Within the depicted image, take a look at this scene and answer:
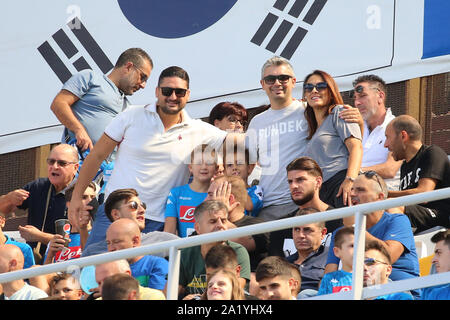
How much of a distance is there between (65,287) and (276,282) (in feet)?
3.69

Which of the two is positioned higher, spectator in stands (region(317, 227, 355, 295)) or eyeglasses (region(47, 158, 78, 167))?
eyeglasses (region(47, 158, 78, 167))

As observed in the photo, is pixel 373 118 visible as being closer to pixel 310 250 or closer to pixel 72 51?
pixel 310 250

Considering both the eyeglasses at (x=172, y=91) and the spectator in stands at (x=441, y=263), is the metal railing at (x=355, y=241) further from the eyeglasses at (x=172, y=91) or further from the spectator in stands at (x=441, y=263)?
the eyeglasses at (x=172, y=91)

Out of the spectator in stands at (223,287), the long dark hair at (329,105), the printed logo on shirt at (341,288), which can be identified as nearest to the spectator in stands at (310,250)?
the printed logo on shirt at (341,288)

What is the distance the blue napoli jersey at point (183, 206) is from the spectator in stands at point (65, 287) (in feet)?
5.23

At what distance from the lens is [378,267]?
19.3 ft

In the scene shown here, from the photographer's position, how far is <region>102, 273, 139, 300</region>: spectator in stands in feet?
19.1

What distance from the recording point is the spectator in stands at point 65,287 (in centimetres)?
611

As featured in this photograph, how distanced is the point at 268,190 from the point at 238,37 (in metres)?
2.76

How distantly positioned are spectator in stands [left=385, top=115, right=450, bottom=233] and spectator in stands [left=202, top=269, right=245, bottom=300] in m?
1.57

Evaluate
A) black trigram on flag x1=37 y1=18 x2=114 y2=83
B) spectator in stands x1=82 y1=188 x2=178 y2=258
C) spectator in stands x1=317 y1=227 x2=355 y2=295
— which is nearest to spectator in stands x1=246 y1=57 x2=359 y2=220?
spectator in stands x1=82 y1=188 x2=178 y2=258

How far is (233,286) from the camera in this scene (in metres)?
5.79

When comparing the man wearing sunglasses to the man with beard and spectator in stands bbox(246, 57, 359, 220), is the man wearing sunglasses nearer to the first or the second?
spectator in stands bbox(246, 57, 359, 220)

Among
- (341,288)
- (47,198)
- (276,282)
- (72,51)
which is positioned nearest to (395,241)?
(341,288)
